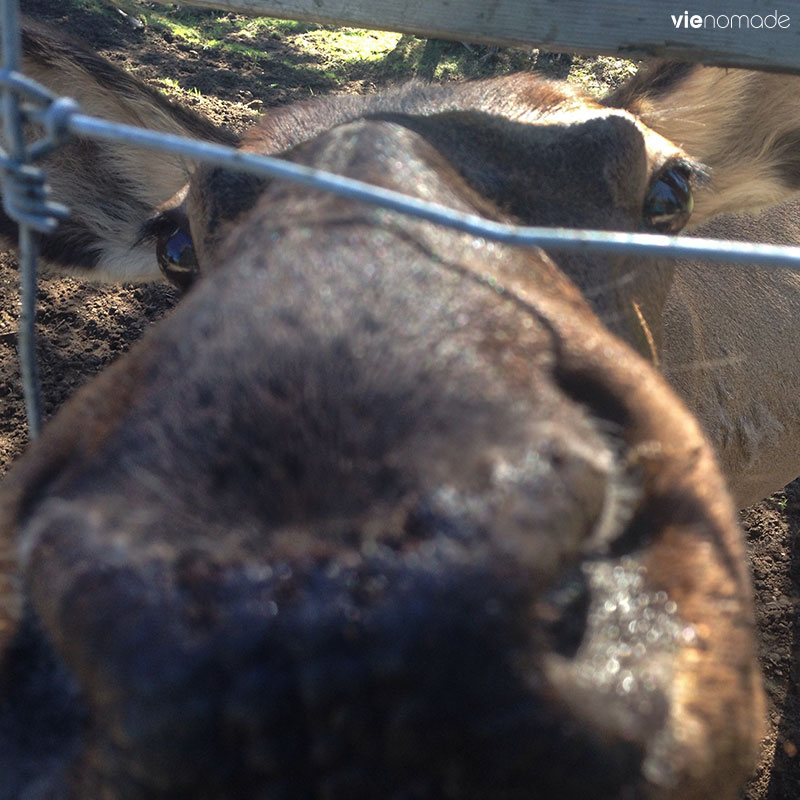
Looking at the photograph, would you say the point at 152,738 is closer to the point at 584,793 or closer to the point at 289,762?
the point at 289,762

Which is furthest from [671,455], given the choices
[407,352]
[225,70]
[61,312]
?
[225,70]

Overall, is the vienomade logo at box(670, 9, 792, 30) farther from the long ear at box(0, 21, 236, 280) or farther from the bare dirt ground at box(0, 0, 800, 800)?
the bare dirt ground at box(0, 0, 800, 800)

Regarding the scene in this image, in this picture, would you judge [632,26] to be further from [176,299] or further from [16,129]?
[176,299]

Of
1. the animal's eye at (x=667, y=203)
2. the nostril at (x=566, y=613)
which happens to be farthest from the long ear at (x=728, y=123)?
the nostril at (x=566, y=613)

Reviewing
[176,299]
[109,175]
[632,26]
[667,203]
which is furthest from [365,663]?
[176,299]

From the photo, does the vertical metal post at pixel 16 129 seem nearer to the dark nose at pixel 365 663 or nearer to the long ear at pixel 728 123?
the dark nose at pixel 365 663

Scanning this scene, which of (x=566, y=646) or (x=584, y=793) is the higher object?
(x=566, y=646)

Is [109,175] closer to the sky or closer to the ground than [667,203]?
closer to the ground
